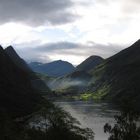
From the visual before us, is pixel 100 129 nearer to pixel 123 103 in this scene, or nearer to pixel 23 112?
pixel 23 112

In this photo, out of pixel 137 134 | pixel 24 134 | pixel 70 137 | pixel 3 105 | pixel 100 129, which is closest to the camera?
pixel 70 137

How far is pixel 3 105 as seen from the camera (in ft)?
635

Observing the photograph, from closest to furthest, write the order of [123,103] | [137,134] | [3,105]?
[137,134] < [123,103] < [3,105]

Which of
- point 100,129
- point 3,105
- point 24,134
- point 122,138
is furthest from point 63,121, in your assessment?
point 3,105

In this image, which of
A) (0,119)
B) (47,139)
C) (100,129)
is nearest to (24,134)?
(0,119)

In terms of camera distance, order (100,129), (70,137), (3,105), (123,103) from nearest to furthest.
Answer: (70,137) < (123,103) < (100,129) < (3,105)

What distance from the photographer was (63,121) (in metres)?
49.8

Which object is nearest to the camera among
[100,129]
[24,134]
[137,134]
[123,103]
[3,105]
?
[137,134]

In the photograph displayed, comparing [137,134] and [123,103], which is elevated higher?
[123,103]

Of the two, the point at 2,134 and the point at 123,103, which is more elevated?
the point at 123,103

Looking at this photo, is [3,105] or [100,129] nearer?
[100,129]

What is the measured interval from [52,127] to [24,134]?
13.9 meters

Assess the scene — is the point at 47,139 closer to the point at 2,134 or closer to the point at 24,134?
the point at 2,134

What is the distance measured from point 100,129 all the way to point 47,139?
4195 inches
